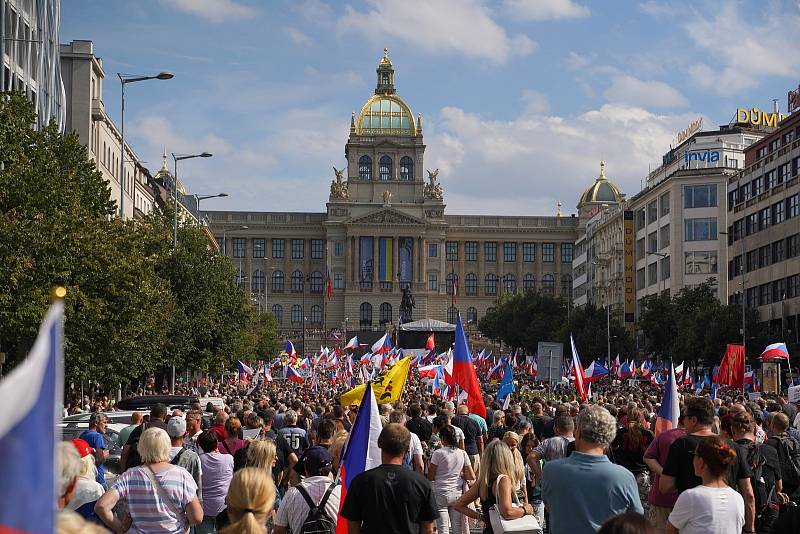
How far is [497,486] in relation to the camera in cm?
1040

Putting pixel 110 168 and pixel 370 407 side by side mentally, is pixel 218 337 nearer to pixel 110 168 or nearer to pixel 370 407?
pixel 110 168

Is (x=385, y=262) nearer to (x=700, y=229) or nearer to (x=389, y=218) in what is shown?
(x=389, y=218)

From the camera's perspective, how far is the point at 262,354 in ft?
346

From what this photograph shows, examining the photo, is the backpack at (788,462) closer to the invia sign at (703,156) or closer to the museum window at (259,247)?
the invia sign at (703,156)

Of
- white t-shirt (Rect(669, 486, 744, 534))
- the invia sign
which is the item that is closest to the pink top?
white t-shirt (Rect(669, 486, 744, 534))

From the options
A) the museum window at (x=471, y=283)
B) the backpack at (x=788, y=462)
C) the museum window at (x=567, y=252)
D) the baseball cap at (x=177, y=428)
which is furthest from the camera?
the museum window at (x=567, y=252)

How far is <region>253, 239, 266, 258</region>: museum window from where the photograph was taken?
578 ft

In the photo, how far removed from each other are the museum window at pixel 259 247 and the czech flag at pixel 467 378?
15581 cm

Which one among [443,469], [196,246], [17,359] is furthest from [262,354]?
[443,469]

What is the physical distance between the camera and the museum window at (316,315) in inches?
6909

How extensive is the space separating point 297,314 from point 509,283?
87.4ft

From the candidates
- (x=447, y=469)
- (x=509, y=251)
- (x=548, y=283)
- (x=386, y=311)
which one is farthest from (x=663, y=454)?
(x=509, y=251)

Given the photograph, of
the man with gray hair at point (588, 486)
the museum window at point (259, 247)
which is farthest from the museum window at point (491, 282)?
the man with gray hair at point (588, 486)

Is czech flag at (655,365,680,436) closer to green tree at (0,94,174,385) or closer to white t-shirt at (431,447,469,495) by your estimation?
white t-shirt at (431,447,469,495)
